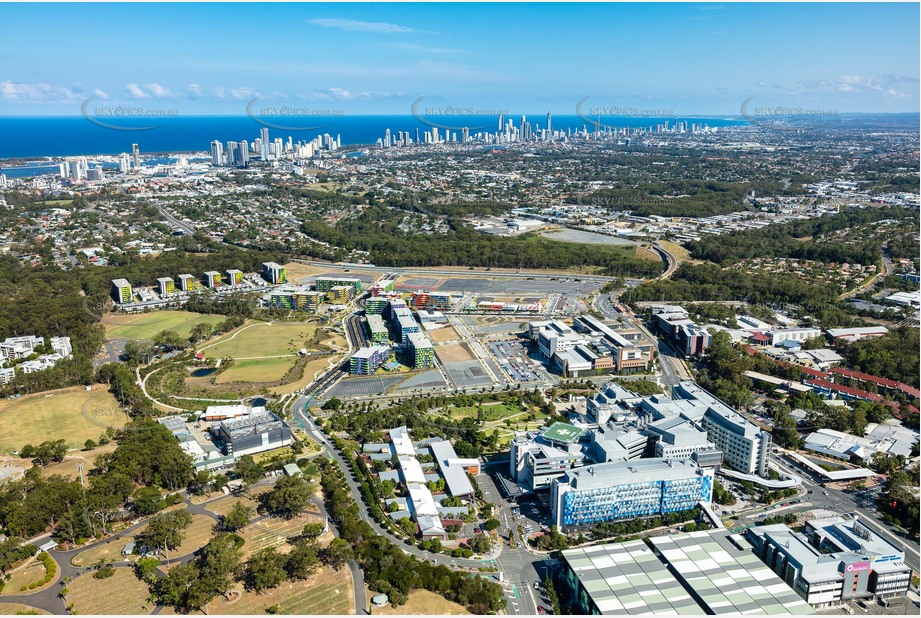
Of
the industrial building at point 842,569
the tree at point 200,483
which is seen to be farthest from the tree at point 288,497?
the industrial building at point 842,569

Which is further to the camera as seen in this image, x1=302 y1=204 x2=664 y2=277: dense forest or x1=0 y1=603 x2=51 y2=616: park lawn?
x1=302 y1=204 x2=664 y2=277: dense forest

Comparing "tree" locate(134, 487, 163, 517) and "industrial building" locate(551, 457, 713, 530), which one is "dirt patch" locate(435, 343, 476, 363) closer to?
"industrial building" locate(551, 457, 713, 530)

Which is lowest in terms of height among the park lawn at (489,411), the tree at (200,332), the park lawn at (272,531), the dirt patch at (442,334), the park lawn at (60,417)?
the park lawn at (272,531)

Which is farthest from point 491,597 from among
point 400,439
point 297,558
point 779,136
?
point 779,136

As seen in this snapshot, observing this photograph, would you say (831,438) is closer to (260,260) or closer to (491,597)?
(491,597)

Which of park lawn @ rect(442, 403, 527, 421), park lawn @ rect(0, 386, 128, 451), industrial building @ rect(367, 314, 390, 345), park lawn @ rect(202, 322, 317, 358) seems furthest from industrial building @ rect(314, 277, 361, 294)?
park lawn @ rect(442, 403, 527, 421)

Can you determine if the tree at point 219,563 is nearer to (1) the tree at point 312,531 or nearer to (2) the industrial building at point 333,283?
(1) the tree at point 312,531
